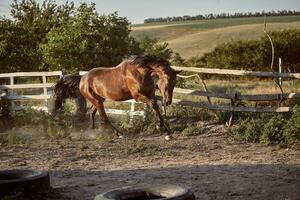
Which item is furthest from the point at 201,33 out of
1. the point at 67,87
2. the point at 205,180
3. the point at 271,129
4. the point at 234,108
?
the point at 205,180

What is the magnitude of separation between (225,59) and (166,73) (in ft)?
67.0

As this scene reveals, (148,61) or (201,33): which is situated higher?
(201,33)

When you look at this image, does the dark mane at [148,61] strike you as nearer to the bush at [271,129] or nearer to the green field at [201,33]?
the bush at [271,129]

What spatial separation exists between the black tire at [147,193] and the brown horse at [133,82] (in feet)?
17.0

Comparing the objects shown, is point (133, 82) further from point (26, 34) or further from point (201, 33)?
point (201, 33)

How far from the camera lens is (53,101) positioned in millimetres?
13586

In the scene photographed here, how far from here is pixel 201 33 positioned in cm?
5334

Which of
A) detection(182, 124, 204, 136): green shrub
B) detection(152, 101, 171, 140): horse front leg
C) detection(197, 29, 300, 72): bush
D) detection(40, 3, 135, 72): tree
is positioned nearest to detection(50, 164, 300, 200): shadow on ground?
detection(152, 101, 171, 140): horse front leg

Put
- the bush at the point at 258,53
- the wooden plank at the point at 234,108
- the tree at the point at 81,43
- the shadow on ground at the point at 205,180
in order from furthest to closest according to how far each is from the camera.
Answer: the bush at the point at 258,53, the tree at the point at 81,43, the wooden plank at the point at 234,108, the shadow on ground at the point at 205,180

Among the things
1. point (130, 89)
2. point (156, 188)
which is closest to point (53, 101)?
point (130, 89)

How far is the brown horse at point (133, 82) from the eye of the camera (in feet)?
34.8

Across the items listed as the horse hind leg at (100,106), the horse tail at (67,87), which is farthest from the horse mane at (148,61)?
the horse tail at (67,87)

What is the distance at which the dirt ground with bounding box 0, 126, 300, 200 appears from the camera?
6.40 m

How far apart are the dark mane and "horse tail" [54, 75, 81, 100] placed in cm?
254
